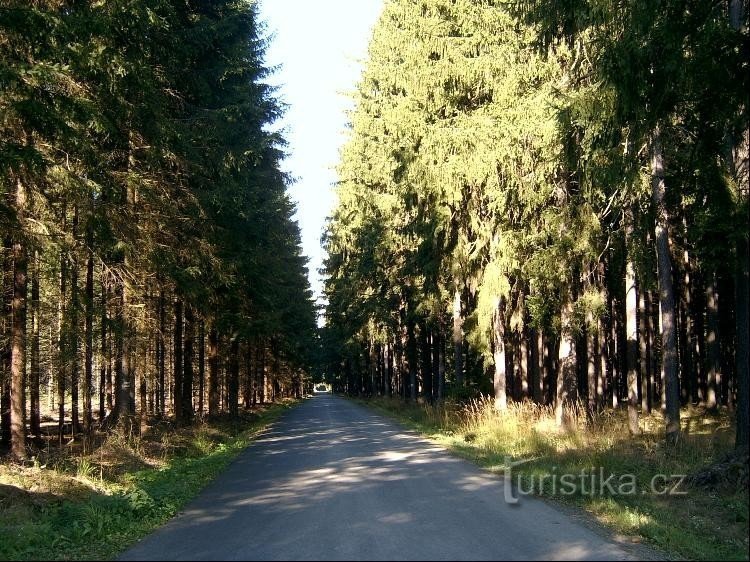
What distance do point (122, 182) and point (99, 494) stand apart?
710 cm

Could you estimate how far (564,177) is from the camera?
16547 millimetres

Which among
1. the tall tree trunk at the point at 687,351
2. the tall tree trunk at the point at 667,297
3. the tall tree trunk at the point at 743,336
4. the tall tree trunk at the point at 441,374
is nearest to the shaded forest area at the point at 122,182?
the tall tree trunk at the point at 441,374

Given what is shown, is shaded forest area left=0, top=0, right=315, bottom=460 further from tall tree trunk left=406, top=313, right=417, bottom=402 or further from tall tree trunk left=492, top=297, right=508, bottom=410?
tall tree trunk left=406, top=313, right=417, bottom=402

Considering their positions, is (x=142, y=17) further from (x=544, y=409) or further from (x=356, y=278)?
(x=356, y=278)

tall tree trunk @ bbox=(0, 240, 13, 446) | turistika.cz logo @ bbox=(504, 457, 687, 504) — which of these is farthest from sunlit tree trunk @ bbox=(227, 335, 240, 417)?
turistika.cz logo @ bbox=(504, 457, 687, 504)

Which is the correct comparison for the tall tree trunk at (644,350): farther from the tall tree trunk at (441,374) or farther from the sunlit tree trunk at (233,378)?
the sunlit tree trunk at (233,378)

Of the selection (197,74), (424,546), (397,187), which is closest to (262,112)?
(197,74)


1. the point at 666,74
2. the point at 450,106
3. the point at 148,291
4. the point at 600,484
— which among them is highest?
the point at 450,106

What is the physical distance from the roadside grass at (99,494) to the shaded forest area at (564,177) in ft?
28.7

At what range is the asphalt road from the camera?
6.32 meters

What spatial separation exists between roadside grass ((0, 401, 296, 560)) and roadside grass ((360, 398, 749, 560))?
577 centimetres

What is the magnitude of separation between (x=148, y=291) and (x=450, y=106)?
1057 centimetres

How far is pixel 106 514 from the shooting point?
8.16 metres

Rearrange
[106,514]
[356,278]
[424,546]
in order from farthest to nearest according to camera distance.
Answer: [356,278] → [106,514] → [424,546]
